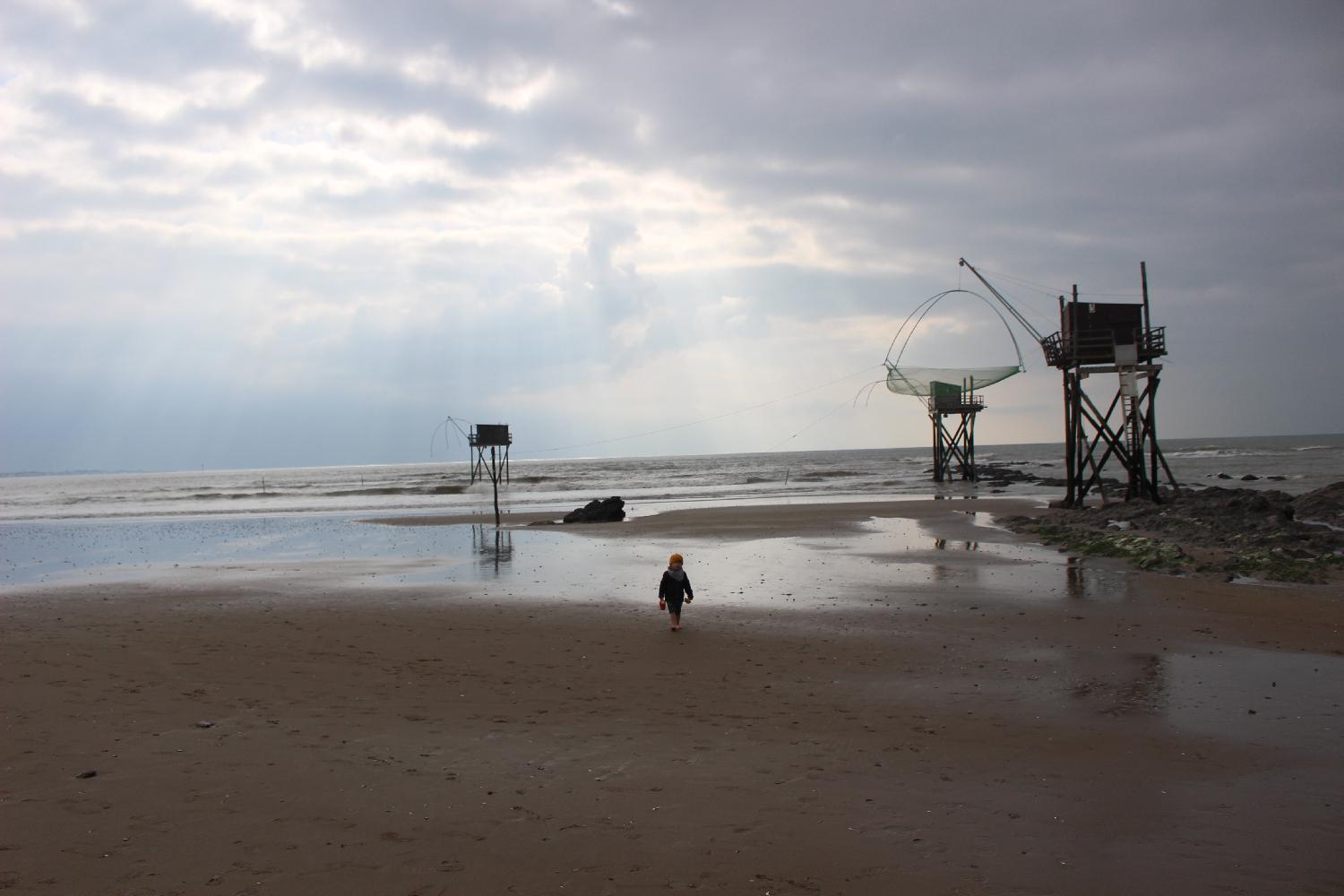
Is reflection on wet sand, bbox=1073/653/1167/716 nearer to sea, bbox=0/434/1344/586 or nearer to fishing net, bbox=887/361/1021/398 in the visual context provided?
sea, bbox=0/434/1344/586

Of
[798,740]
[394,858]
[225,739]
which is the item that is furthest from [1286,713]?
[225,739]

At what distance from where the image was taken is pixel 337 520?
3428 centimetres

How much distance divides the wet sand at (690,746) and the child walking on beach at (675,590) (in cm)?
26

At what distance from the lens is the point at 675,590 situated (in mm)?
10570

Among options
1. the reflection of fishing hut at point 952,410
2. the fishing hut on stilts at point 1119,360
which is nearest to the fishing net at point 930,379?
the reflection of fishing hut at point 952,410

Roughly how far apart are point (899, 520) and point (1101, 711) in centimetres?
1975

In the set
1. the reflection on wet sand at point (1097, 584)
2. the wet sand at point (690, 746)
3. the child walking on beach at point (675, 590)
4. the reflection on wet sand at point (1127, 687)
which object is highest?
the child walking on beach at point (675, 590)

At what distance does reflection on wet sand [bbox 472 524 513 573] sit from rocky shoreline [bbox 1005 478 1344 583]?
12.9 m

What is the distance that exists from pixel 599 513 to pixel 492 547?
25.0ft

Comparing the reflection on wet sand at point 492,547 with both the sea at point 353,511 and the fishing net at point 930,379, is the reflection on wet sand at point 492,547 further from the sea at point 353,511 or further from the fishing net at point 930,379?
the fishing net at point 930,379

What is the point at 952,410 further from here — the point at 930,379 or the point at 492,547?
the point at 492,547

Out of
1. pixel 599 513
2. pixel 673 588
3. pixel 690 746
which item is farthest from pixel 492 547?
pixel 690 746

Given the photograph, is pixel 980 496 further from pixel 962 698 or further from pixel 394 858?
pixel 394 858

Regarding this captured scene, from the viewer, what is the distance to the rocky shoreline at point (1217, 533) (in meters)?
14.4
